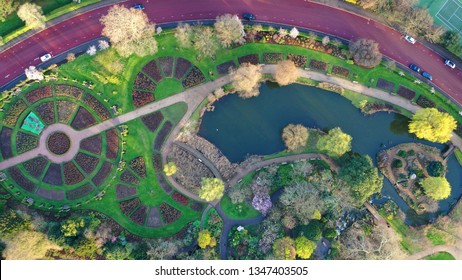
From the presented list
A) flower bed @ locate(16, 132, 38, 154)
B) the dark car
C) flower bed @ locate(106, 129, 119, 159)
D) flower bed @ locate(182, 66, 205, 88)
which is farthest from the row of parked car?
flower bed @ locate(16, 132, 38, 154)

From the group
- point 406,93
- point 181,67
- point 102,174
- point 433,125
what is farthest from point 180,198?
point 433,125

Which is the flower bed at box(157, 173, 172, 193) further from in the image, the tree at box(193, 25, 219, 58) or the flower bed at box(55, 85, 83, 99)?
the tree at box(193, 25, 219, 58)

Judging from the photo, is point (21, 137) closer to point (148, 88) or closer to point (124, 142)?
point (124, 142)

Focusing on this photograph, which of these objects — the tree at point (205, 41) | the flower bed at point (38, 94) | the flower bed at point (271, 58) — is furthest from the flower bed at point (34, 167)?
the flower bed at point (271, 58)

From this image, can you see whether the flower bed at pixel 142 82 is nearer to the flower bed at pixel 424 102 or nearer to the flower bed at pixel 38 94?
the flower bed at pixel 38 94

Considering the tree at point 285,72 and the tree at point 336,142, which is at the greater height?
the tree at point 285,72
